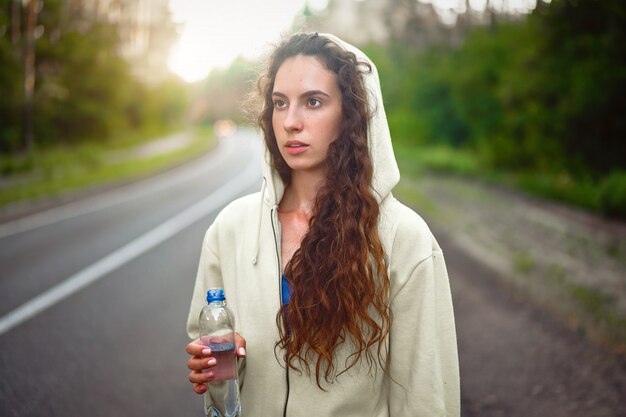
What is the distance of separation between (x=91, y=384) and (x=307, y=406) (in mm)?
3297

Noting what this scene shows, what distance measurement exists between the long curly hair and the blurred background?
16.1 inches

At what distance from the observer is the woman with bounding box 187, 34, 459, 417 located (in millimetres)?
1846

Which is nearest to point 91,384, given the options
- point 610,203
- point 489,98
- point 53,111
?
point 610,203

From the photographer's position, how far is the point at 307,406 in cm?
189

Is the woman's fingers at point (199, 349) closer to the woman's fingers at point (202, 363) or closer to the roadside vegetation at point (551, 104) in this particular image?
the woman's fingers at point (202, 363)

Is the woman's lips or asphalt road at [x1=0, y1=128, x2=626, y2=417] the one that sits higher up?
the woman's lips

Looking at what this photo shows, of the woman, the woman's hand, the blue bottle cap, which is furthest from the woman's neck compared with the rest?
the woman's hand

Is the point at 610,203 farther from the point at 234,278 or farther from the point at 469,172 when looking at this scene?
the point at 234,278

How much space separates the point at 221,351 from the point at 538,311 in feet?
17.9

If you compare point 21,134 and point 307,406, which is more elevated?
point 307,406

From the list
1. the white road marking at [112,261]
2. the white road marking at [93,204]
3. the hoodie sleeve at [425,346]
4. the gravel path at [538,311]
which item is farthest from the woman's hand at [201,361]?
the white road marking at [93,204]

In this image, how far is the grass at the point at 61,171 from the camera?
55.7 ft

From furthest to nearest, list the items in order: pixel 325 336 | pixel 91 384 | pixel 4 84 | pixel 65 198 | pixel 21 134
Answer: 1. pixel 21 134
2. pixel 4 84
3. pixel 65 198
4. pixel 91 384
5. pixel 325 336

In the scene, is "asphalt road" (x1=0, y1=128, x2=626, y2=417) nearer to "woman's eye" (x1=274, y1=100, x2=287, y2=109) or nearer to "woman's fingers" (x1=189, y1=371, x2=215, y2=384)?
"woman's fingers" (x1=189, y1=371, x2=215, y2=384)
